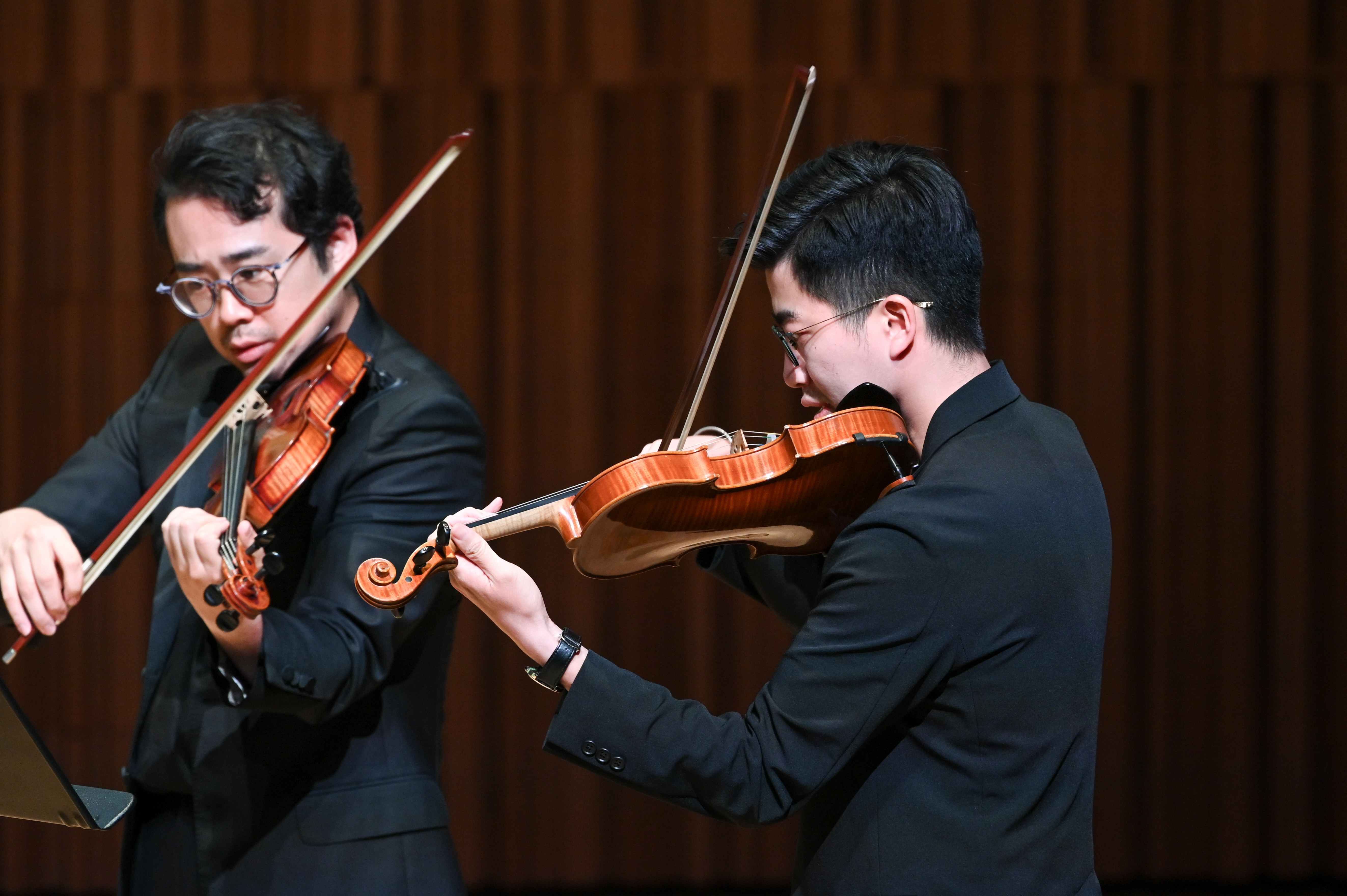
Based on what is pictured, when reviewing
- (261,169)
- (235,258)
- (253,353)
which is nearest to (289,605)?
(253,353)

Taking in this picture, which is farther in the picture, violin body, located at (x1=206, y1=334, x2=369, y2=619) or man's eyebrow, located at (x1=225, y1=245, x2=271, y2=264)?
man's eyebrow, located at (x1=225, y1=245, x2=271, y2=264)

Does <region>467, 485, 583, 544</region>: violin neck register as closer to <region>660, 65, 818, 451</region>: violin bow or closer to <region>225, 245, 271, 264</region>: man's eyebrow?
<region>660, 65, 818, 451</region>: violin bow

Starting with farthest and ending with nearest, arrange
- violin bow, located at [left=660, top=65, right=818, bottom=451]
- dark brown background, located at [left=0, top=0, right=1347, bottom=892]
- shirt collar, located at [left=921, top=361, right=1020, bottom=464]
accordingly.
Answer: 1. dark brown background, located at [left=0, top=0, right=1347, bottom=892]
2. violin bow, located at [left=660, top=65, right=818, bottom=451]
3. shirt collar, located at [left=921, top=361, right=1020, bottom=464]

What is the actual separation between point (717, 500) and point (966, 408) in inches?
10.3

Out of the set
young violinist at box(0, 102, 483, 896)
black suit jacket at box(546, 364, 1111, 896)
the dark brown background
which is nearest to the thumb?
black suit jacket at box(546, 364, 1111, 896)

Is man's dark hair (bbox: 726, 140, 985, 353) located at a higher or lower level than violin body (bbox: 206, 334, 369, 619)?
higher

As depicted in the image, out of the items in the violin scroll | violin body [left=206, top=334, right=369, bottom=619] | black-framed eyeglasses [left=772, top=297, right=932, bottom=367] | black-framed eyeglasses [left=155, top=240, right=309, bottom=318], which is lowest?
the violin scroll

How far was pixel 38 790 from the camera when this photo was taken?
3.79 feet

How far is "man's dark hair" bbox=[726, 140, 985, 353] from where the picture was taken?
1.23 meters

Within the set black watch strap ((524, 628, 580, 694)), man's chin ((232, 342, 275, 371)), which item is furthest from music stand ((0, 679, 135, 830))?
man's chin ((232, 342, 275, 371))

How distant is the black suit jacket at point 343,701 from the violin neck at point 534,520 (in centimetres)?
27

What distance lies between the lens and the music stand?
110cm

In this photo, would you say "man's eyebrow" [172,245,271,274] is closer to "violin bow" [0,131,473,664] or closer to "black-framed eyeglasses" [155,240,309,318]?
"black-framed eyeglasses" [155,240,309,318]

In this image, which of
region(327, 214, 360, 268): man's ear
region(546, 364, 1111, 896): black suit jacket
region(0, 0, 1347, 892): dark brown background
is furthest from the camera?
region(0, 0, 1347, 892): dark brown background
